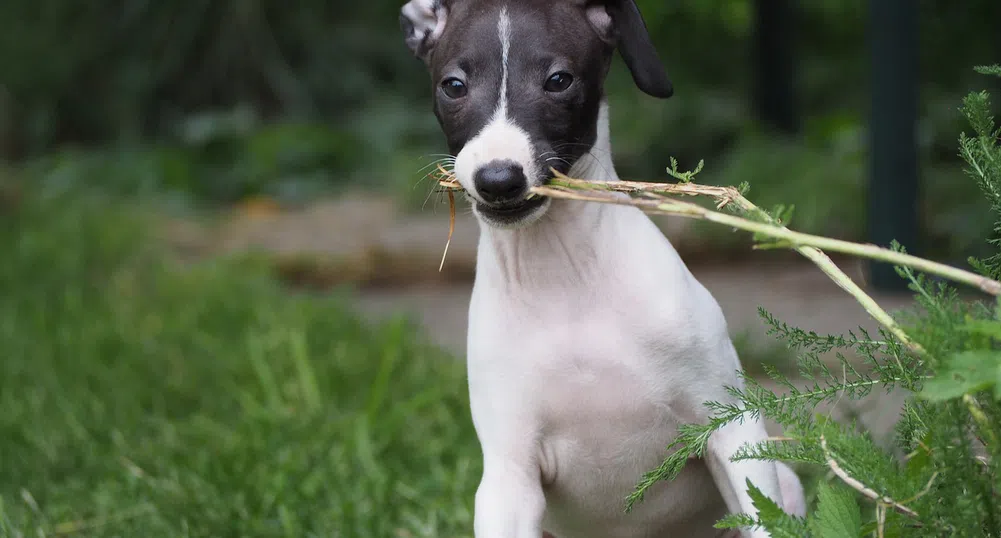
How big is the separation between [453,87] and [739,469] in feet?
2.99

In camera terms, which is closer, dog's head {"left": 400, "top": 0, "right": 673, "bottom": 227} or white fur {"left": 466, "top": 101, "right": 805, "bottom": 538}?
dog's head {"left": 400, "top": 0, "right": 673, "bottom": 227}

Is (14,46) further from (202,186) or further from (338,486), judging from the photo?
(338,486)

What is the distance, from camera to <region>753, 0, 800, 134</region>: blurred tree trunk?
312 inches

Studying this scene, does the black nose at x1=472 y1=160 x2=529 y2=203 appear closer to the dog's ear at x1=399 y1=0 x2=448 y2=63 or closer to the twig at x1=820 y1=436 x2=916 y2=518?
the dog's ear at x1=399 y1=0 x2=448 y2=63

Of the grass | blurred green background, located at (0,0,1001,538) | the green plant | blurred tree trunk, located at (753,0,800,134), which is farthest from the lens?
blurred tree trunk, located at (753,0,800,134)

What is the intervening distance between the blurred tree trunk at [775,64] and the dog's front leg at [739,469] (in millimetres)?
5952

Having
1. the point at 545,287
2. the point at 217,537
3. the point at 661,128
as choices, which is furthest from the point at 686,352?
the point at 661,128

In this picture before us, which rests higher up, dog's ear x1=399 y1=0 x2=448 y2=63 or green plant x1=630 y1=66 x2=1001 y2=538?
dog's ear x1=399 y1=0 x2=448 y2=63

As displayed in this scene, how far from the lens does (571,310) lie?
237cm

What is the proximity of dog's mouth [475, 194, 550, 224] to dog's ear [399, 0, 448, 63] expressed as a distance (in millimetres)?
519

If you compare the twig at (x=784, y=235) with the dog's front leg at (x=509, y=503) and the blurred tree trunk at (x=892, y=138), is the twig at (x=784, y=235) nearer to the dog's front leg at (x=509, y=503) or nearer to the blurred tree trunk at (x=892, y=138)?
the dog's front leg at (x=509, y=503)

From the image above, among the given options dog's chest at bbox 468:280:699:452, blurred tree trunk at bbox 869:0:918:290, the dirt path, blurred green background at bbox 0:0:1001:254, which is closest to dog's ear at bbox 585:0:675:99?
dog's chest at bbox 468:280:699:452

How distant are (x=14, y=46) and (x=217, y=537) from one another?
739cm

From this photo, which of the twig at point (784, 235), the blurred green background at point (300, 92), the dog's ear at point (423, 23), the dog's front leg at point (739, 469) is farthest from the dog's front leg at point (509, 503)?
the blurred green background at point (300, 92)
